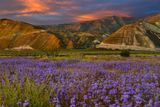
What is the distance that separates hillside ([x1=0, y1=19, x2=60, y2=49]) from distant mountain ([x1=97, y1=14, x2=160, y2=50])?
89.5ft

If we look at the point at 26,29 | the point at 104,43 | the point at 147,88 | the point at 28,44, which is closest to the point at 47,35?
the point at 28,44

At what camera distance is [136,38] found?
404 feet

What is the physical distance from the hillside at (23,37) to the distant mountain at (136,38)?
27267 mm

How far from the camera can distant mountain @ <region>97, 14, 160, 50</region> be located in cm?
11800

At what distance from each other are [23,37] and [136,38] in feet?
188

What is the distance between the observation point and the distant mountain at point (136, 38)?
387 ft

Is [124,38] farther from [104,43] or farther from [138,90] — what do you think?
[138,90]

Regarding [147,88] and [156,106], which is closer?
[156,106]

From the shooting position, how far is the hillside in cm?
14800

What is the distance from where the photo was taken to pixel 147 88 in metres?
8.68

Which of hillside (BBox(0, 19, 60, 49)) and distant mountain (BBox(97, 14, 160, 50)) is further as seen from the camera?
hillside (BBox(0, 19, 60, 49))

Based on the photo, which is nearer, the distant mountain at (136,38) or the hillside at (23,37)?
the distant mountain at (136,38)

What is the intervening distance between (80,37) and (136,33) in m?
55.5

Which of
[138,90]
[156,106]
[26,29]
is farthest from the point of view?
[26,29]
